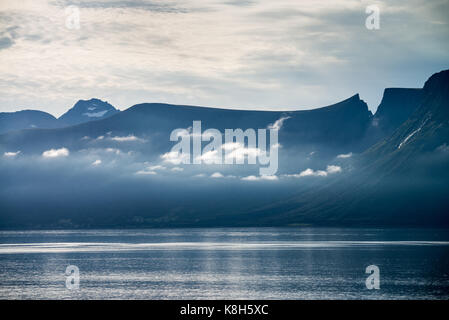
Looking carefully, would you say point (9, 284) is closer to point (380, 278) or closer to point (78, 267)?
point (78, 267)

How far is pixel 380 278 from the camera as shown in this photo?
504 ft

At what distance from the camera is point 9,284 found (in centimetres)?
14788

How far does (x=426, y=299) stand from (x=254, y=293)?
3011 cm
